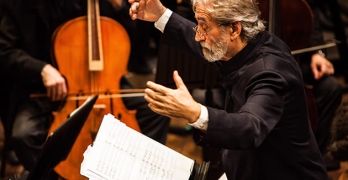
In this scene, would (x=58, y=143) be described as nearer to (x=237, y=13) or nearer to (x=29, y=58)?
(x=237, y=13)

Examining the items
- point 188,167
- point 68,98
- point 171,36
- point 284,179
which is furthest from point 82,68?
point 284,179

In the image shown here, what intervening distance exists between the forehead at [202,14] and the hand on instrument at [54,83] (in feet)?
3.53

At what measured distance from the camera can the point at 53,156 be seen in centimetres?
204

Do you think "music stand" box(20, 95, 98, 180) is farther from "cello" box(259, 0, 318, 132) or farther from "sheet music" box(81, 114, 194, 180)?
"cello" box(259, 0, 318, 132)

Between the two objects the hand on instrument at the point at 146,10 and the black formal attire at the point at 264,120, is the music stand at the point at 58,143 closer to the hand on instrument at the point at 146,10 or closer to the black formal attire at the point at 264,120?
the hand on instrument at the point at 146,10

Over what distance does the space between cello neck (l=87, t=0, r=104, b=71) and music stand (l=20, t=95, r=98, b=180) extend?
0.63 m

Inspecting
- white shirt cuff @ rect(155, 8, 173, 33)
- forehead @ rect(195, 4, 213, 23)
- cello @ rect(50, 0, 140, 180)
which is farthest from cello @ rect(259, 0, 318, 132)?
forehead @ rect(195, 4, 213, 23)

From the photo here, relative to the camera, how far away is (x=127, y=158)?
1.91 meters

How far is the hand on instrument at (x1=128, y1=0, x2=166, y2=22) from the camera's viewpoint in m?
2.16

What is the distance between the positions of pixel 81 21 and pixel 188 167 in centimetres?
112

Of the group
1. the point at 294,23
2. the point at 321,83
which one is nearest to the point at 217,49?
the point at 294,23

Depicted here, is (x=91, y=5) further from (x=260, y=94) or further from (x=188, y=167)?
(x=260, y=94)

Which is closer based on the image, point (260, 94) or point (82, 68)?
point (260, 94)

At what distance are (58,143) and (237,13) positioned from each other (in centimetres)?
69
